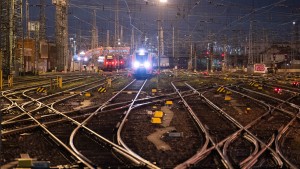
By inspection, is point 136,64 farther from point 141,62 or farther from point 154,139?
point 154,139

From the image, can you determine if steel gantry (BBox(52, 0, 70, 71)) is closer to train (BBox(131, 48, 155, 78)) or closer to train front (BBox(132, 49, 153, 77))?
train (BBox(131, 48, 155, 78))

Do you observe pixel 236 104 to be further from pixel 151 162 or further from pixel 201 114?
pixel 151 162

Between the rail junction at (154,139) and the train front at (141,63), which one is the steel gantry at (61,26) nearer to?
the train front at (141,63)

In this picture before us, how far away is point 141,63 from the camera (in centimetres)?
5584

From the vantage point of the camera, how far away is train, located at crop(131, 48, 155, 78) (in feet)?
181

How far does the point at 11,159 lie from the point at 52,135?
9.82 feet

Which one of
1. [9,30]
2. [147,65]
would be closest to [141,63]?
[147,65]

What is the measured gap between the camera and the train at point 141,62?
5522 centimetres

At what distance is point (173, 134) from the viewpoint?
41.4 feet

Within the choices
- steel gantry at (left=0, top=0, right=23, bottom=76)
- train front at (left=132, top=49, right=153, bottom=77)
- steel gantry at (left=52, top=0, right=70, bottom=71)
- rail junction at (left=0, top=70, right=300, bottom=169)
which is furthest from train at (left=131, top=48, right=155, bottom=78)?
rail junction at (left=0, top=70, right=300, bottom=169)

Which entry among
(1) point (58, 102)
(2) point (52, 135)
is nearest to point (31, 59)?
(1) point (58, 102)

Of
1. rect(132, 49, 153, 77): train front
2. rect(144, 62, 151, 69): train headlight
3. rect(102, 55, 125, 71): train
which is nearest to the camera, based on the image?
rect(132, 49, 153, 77): train front

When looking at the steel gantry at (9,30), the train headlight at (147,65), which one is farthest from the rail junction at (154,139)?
the train headlight at (147,65)

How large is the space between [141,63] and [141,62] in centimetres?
22
